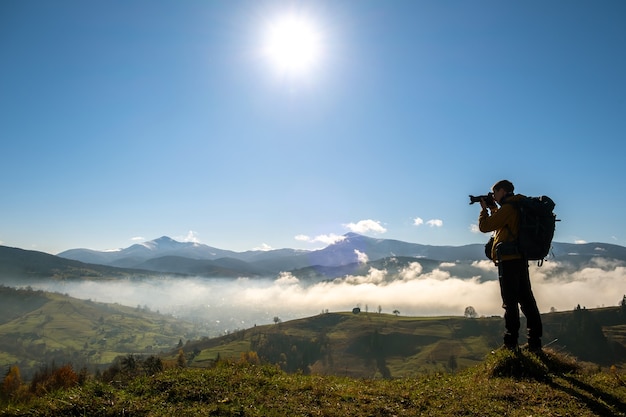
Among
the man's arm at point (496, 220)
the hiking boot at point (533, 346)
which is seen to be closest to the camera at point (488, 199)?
the man's arm at point (496, 220)

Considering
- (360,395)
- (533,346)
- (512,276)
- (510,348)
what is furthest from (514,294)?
(360,395)

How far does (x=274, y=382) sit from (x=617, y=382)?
7991 mm

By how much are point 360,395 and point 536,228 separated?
19.9 ft

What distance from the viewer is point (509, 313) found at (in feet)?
31.5

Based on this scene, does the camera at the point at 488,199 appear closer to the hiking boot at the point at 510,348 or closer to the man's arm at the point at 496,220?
the man's arm at the point at 496,220

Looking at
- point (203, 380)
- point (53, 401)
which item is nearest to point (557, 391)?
point (203, 380)

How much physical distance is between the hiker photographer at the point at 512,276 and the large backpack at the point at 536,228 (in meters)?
0.14

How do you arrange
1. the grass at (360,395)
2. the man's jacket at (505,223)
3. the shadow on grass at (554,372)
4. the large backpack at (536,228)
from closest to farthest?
the grass at (360,395), the shadow on grass at (554,372), the large backpack at (536,228), the man's jacket at (505,223)

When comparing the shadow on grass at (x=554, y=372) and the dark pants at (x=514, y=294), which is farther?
the dark pants at (x=514, y=294)

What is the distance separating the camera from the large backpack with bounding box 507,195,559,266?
9352 millimetres

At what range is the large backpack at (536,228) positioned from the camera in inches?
368

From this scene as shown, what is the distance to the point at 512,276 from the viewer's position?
31.2 feet

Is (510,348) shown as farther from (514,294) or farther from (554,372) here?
(514,294)

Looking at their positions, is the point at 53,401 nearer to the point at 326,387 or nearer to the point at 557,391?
the point at 326,387
